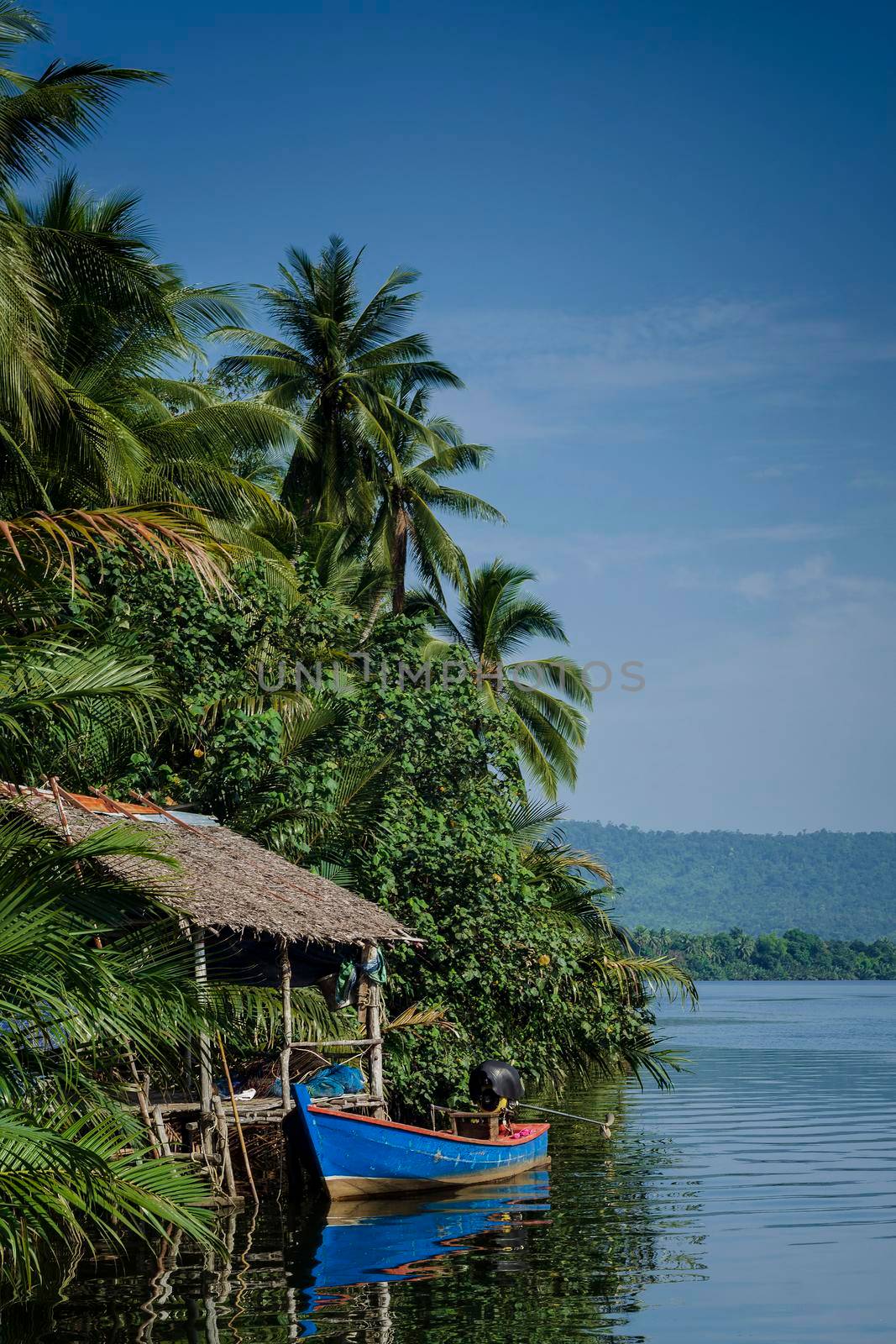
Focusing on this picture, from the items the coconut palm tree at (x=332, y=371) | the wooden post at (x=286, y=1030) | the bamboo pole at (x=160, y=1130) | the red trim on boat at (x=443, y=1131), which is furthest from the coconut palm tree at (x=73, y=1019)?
the coconut palm tree at (x=332, y=371)

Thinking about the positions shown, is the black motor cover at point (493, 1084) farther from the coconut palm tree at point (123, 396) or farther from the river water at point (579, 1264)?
the coconut palm tree at point (123, 396)

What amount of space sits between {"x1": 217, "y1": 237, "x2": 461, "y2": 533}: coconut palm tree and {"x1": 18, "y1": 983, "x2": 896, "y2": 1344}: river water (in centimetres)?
1230

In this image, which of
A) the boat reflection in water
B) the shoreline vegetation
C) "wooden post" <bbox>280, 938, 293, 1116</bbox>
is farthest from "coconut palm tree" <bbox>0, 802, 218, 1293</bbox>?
"wooden post" <bbox>280, 938, 293, 1116</bbox>

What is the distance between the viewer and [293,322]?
26219 millimetres

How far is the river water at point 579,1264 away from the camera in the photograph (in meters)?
8.98

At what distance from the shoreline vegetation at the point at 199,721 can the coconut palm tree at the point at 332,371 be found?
59mm

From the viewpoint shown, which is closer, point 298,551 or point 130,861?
point 130,861

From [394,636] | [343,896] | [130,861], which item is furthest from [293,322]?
[130,861]

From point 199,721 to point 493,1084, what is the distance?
5.64 meters

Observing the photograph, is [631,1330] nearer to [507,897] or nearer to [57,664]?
[57,664]

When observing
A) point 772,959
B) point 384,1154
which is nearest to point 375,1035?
point 384,1154

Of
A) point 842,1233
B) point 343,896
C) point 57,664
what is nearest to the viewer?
point 57,664

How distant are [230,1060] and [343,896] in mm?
2454

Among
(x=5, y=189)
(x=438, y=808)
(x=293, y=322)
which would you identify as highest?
(x=293, y=322)
